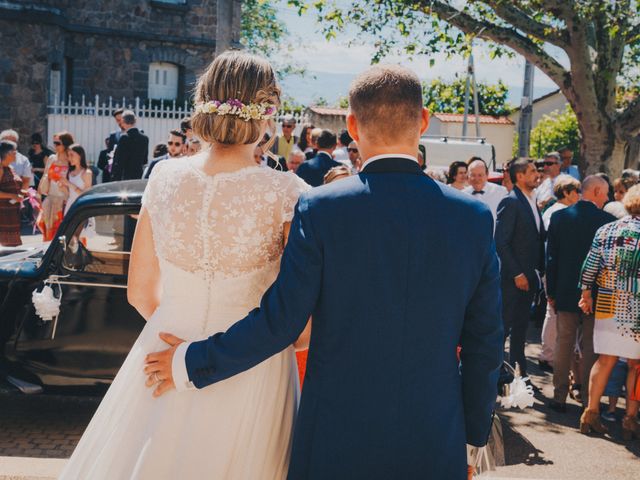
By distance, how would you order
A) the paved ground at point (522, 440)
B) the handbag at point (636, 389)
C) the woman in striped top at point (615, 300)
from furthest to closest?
the handbag at point (636, 389) < the woman in striped top at point (615, 300) < the paved ground at point (522, 440)

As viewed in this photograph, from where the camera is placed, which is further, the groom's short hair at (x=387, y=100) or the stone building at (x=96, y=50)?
the stone building at (x=96, y=50)

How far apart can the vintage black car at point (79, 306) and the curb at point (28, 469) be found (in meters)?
1.33

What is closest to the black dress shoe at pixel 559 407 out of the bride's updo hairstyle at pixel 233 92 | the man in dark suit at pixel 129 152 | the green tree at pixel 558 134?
the bride's updo hairstyle at pixel 233 92

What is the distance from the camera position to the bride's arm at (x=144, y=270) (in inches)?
115

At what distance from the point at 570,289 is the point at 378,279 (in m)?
5.19

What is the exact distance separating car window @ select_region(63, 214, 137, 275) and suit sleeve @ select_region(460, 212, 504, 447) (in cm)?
388

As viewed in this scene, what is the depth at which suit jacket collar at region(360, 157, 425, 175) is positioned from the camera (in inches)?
93.7

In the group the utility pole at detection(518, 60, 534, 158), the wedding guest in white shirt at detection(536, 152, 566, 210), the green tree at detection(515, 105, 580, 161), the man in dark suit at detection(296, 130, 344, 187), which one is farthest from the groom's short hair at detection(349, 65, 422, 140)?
the green tree at detection(515, 105, 580, 161)

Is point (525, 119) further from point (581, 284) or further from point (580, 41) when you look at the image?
point (581, 284)

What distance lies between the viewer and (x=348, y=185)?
235cm

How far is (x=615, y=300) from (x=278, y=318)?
185 inches

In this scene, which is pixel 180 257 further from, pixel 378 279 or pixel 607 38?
pixel 607 38

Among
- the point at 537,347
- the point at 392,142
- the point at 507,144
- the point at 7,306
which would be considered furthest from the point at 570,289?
the point at 507,144

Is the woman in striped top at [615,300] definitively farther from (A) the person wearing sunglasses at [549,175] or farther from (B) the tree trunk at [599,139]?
(B) the tree trunk at [599,139]
